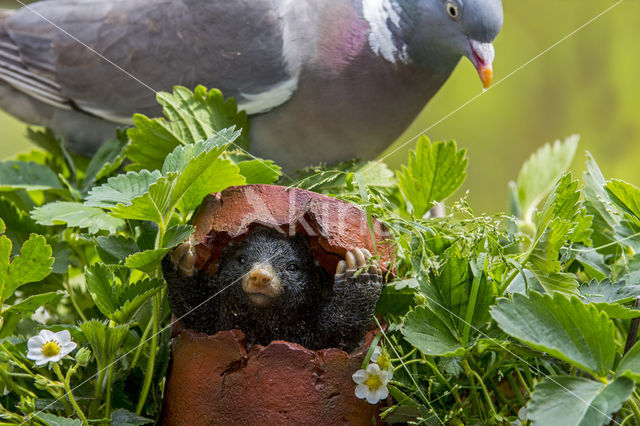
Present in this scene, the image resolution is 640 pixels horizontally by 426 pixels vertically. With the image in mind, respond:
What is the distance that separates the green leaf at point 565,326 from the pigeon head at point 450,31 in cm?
40

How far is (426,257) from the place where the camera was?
1.41 ft

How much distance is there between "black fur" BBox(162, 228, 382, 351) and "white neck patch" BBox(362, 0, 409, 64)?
372 millimetres

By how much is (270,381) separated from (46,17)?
0.68 meters

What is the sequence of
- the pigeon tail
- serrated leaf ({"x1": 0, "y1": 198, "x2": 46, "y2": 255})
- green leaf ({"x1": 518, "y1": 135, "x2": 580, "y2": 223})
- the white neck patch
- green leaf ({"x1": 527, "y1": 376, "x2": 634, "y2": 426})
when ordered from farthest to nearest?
the pigeon tail
the white neck patch
green leaf ({"x1": 518, "y1": 135, "x2": 580, "y2": 223})
serrated leaf ({"x1": 0, "y1": 198, "x2": 46, "y2": 255})
green leaf ({"x1": 527, "y1": 376, "x2": 634, "y2": 426})

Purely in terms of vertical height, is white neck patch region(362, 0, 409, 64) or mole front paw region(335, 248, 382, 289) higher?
white neck patch region(362, 0, 409, 64)

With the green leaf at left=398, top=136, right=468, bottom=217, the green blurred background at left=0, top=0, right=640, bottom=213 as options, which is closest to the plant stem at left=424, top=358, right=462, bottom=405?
the green leaf at left=398, top=136, right=468, bottom=217

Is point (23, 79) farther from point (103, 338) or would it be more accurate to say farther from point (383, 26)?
point (103, 338)

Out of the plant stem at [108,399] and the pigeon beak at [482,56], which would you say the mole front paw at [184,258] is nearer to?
the plant stem at [108,399]

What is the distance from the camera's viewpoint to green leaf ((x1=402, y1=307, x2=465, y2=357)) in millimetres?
396

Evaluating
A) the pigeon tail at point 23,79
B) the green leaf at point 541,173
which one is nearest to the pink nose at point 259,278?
the green leaf at point 541,173

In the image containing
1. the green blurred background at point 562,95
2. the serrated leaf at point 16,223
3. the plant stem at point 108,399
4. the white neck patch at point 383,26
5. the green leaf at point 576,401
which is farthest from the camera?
the green blurred background at point 562,95

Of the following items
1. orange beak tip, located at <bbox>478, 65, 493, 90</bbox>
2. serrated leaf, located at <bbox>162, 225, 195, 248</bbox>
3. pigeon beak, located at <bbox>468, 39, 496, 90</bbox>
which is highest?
pigeon beak, located at <bbox>468, 39, 496, 90</bbox>

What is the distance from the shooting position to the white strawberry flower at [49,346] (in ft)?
1.37

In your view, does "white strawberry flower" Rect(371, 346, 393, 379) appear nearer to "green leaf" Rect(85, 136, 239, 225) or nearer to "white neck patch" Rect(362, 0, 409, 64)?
"green leaf" Rect(85, 136, 239, 225)
